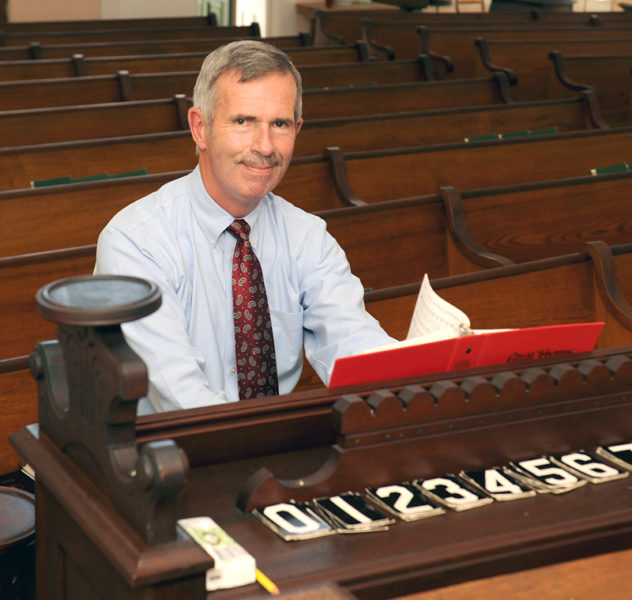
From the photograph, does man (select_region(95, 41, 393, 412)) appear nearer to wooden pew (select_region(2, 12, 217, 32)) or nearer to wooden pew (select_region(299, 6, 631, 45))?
wooden pew (select_region(299, 6, 631, 45))

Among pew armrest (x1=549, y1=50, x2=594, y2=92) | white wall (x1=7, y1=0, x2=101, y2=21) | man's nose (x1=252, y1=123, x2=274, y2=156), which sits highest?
white wall (x1=7, y1=0, x2=101, y2=21)

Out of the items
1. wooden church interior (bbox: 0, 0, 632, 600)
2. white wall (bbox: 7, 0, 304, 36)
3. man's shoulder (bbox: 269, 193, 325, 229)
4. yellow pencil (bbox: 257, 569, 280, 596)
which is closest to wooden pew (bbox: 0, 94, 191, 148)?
wooden church interior (bbox: 0, 0, 632, 600)

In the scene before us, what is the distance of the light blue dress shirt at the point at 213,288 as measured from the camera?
5.80 ft

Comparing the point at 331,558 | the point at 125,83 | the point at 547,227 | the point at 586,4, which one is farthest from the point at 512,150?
the point at 586,4

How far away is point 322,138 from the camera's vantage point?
4.16 metres

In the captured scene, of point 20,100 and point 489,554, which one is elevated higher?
point 20,100

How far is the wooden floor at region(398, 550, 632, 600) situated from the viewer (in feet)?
3.42

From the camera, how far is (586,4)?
11.3m

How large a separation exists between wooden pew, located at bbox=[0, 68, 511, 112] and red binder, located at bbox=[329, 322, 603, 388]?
3.27 m

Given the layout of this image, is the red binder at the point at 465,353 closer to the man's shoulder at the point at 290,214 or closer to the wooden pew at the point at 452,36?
the man's shoulder at the point at 290,214

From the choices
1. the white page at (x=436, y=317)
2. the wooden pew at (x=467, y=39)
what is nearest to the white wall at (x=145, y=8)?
the wooden pew at (x=467, y=39)

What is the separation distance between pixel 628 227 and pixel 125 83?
242cm

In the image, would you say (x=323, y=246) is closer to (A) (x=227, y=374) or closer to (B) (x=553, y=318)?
(A) (x=227, y=374)

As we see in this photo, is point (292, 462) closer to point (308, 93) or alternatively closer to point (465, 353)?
point (465, 353)
